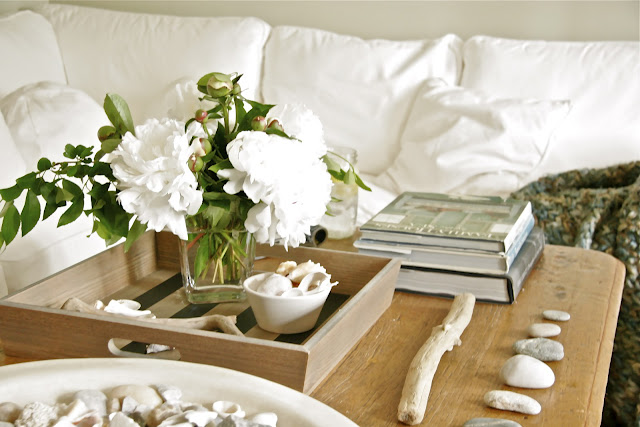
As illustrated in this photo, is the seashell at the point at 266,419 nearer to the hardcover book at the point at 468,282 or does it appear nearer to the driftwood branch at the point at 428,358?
the driftwood branch at the point at 428,358

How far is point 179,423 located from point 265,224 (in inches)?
11.7

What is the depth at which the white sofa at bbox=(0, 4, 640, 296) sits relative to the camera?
81.0 inches

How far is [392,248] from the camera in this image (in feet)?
3.74

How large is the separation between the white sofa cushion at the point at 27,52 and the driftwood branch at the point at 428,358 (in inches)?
76.3

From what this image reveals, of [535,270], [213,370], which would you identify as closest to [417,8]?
[535,270]

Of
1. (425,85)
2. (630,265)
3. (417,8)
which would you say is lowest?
(630,265)

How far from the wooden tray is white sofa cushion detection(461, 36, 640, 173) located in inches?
48.6

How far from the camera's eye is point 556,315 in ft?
3.27

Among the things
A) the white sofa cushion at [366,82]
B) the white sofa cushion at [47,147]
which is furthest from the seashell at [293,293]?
the white sofa cushion at [366,82]

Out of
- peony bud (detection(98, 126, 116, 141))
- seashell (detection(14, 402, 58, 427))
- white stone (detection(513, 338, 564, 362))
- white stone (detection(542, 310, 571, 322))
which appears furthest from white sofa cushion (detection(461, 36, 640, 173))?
seashell (detection(14, 402, 58, 427))

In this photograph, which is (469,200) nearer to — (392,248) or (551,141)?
(392,248)

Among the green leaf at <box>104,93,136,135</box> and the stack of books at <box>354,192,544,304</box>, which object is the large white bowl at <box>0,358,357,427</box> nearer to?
the green leaf at <box>104,93,136,135</box>

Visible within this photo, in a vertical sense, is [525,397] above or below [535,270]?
above

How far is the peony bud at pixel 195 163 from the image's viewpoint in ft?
2.72
